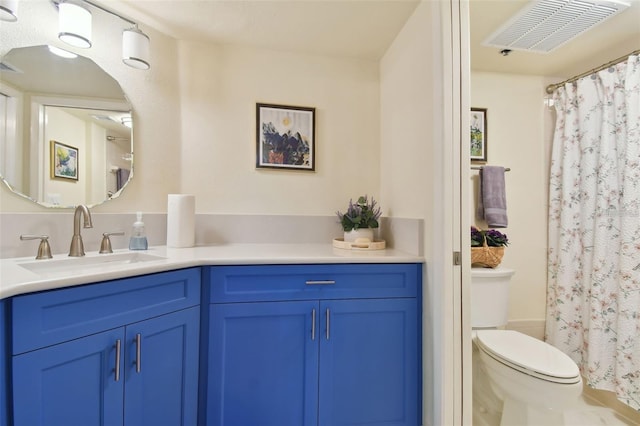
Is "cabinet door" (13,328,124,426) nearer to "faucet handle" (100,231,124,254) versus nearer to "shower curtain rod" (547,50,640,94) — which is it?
"faucet handle" (100,231,124,254)

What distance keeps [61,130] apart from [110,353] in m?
1.11

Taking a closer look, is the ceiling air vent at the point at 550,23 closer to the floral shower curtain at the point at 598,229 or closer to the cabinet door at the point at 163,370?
the floral shower curtain at the point at 598,229

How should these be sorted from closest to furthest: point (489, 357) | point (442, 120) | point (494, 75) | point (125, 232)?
point (442, 120) < point (489, 357) < point (125, 232) < point (494, 75)

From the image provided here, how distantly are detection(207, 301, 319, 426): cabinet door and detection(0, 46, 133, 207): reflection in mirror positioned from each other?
957mm

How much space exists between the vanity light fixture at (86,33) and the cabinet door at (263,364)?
1336mm

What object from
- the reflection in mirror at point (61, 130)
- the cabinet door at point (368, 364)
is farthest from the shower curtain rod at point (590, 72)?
the reflection in mirror at point (61, 130)

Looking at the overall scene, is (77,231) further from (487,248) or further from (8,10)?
(487,248)

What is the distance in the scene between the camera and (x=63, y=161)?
1.42 meters

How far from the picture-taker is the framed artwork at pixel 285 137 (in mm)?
1875

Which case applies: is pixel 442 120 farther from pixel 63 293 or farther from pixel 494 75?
pixel 63 293

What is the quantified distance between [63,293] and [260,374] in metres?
0.80

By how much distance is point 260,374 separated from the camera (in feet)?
4.25

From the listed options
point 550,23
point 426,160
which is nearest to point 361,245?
point 426,160

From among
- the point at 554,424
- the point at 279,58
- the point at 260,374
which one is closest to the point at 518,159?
the point at 554,424
